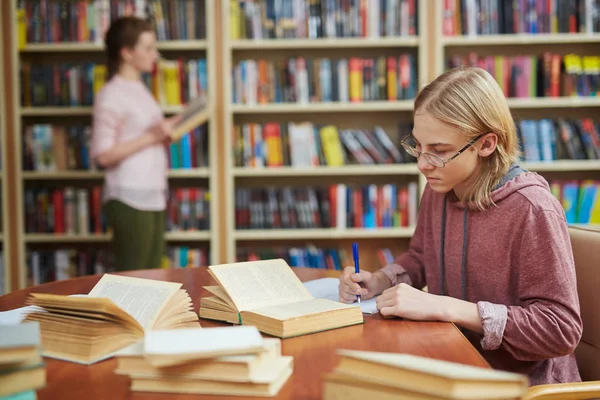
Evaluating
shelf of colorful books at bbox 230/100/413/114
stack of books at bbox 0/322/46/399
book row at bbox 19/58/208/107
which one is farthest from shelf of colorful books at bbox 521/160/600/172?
stack of books at bbox 0/322/46/399

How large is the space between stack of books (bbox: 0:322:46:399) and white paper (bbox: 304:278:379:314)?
67 cm

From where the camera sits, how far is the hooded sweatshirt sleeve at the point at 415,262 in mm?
1477

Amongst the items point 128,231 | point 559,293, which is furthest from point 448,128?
point 128,231

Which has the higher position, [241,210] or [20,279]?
[241,210]

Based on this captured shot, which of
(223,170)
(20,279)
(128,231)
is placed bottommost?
(20,279)

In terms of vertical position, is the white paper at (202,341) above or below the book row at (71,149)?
below

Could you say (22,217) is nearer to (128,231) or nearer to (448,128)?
(128,231)

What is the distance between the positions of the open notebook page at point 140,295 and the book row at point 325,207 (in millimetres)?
2026

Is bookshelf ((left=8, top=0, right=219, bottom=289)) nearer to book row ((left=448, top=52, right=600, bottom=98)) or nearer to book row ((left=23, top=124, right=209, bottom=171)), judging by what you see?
book row ((left=23, top=124, right=209, bottom=171))

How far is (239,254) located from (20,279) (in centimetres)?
116

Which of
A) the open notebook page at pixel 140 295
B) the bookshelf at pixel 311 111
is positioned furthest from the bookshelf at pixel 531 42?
the open notebook page at pixel 140 295

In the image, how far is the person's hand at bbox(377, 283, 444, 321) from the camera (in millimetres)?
1100

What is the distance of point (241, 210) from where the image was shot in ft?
10.6

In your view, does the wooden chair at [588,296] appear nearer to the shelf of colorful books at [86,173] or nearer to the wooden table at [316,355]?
the wooden table at [316,355]
